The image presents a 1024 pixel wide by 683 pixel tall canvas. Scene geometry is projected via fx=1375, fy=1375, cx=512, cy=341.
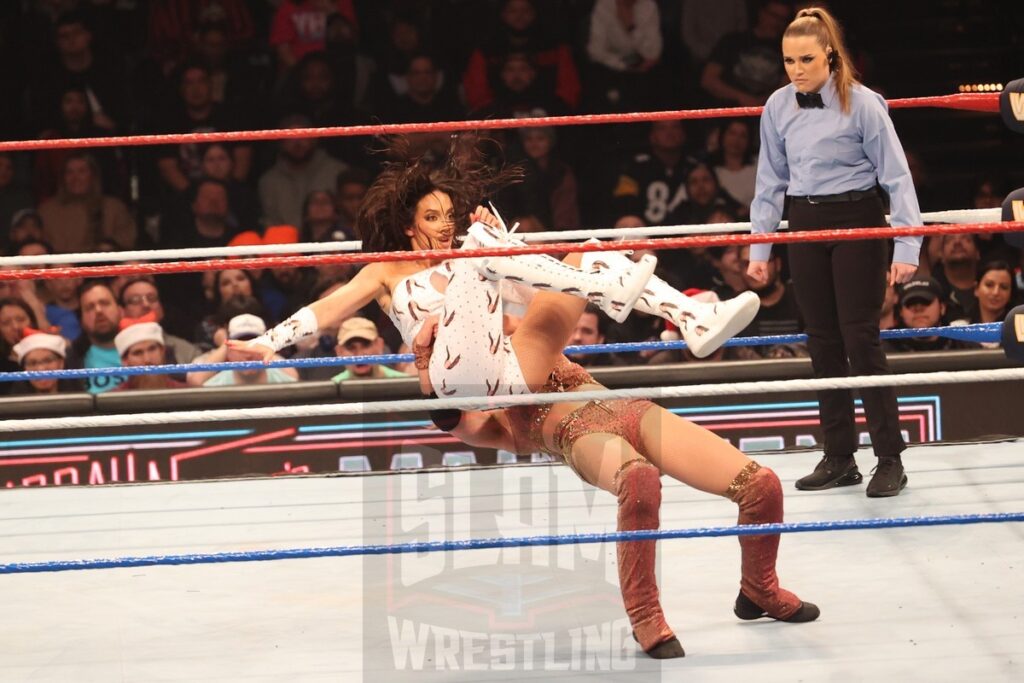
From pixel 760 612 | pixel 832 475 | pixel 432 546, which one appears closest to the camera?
pixel 432 546

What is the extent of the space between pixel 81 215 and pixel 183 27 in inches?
32.9

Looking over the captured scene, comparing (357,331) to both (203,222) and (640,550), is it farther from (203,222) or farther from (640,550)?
(640,550)

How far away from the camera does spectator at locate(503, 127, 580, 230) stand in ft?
15.9

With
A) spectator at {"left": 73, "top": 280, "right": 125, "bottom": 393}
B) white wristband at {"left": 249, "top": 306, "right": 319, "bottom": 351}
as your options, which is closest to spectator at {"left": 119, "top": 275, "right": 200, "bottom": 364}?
spectator at {"left": 73, "top": 280, "right": 125, "bottom": 393}

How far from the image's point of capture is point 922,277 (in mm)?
4148

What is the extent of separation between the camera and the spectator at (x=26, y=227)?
15.2ft

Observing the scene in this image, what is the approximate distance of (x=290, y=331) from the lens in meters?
2.37

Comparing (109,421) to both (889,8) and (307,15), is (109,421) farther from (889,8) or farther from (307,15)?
(889,8)

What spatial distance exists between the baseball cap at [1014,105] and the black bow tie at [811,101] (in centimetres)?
73

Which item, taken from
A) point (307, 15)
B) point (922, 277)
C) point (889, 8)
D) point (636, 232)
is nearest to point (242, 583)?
point (636, 232)

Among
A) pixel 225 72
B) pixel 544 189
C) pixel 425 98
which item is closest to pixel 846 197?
pixel 544 189

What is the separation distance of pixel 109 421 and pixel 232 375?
83.5 inches

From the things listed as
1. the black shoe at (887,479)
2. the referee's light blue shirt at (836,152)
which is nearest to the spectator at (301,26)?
the referee's light blue shirt at (836,152)

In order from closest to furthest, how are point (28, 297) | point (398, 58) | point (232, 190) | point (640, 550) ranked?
1. point (640, 550)
2. point (28, 297)
3. point (232, 190)
4. point (398, 58)
